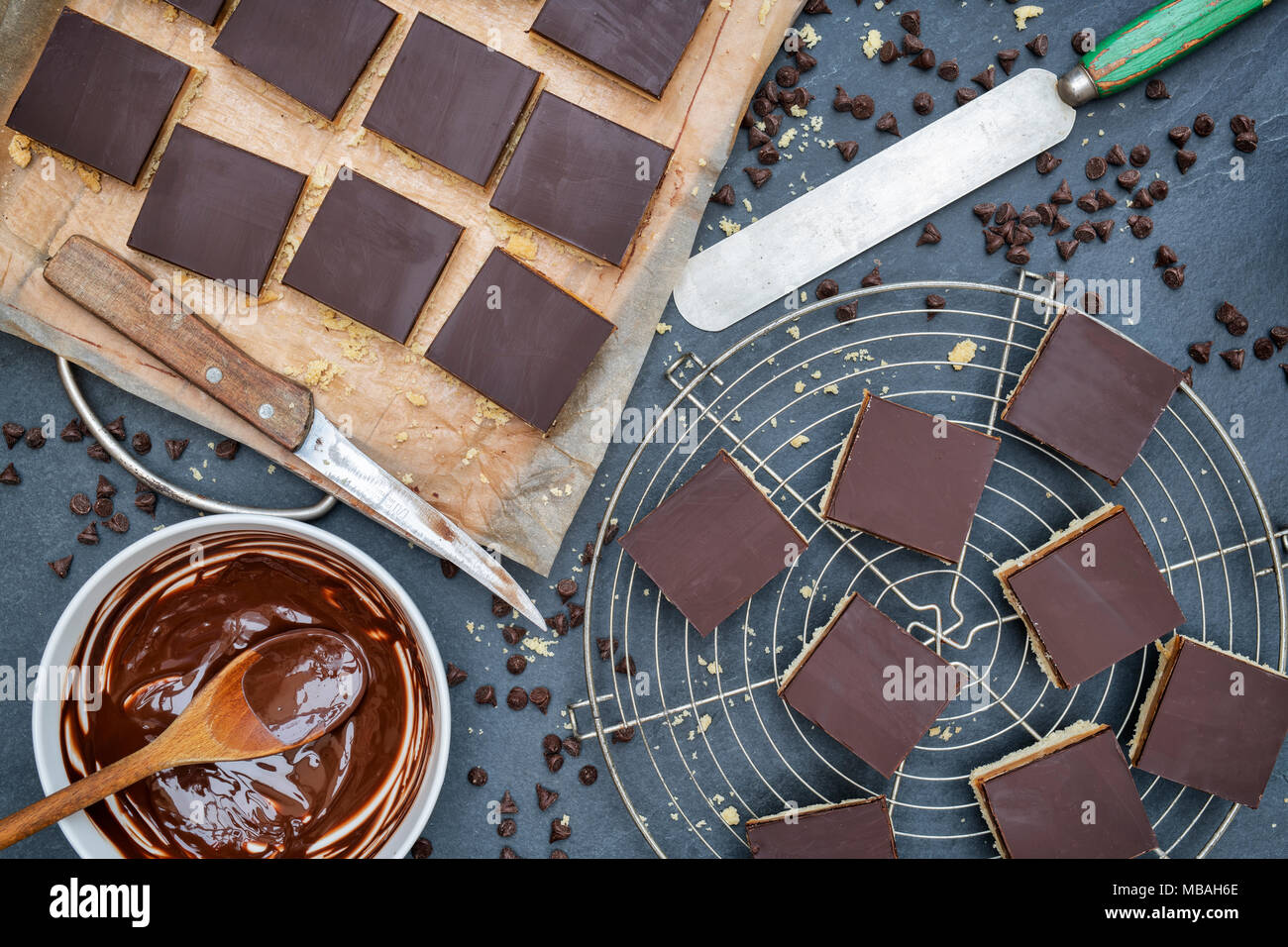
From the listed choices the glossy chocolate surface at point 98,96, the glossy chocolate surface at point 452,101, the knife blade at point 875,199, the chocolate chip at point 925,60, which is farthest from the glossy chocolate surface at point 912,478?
the glossy chocolate surface at point 98,96

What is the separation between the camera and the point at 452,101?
314 cm

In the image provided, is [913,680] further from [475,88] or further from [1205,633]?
[475,88]

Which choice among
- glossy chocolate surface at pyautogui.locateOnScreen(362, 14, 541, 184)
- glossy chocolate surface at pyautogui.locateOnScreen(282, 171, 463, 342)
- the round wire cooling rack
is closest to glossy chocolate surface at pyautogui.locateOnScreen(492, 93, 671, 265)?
glossy chocolate surface at pyautogui.locateOnScreen(362, 14, 541, 184)

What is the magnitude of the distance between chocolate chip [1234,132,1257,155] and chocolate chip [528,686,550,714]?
3472mm

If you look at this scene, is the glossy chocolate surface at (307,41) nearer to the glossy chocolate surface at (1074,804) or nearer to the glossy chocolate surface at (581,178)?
the glossy chocolate surface at (581,178)

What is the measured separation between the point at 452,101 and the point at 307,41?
0.57 m

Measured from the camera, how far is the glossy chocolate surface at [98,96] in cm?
309

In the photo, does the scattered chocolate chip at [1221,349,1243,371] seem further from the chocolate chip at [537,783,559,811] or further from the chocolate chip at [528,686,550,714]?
the chocolate chip at [537,783,559,811]

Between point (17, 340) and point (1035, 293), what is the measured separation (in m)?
3.98

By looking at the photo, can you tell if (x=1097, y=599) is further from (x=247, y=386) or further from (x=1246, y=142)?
(x=247, y=386)

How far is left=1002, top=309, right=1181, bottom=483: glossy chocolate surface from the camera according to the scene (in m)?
3.21

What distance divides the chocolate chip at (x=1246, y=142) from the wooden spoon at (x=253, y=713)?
3885 millimetres

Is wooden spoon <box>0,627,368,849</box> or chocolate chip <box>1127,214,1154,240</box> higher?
chocolate chip <box>1127,214,1154,240</box>
